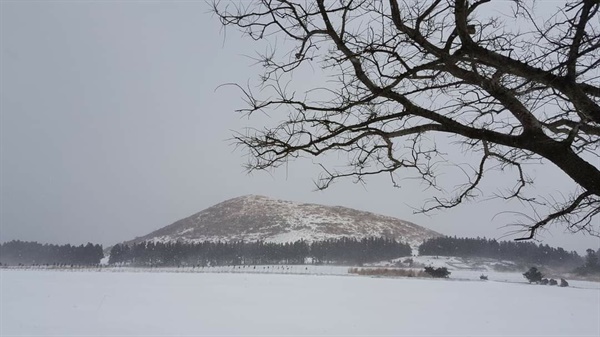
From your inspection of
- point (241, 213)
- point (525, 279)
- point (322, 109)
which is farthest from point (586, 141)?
point (241, 213)

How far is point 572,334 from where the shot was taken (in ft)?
43.7

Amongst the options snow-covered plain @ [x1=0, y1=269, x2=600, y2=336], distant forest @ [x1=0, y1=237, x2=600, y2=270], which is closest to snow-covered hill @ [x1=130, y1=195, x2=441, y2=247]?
Result: distant forest @ [x1=0, y1=237, x2=600, y2=270]

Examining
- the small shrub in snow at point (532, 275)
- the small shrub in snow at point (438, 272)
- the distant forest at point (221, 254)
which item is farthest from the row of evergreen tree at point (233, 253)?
the small shrub in snow at point (532, 275)

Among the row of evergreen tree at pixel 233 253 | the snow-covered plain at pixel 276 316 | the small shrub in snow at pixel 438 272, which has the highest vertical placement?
the row of evergreen tree at pixel 233 253

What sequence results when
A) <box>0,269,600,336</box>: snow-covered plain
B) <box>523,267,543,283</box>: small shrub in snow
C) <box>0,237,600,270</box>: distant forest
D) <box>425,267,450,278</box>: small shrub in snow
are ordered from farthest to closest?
<box>0,237,600,270</box>: distant forest → <box>425,267,450,278</box>: small shrub in snow → <box>523,267,543,283</box>: small shrub in snow → <box>0,269,600,336</box>: snow-covered plain

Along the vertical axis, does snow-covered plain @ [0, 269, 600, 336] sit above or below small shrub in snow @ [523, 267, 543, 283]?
below

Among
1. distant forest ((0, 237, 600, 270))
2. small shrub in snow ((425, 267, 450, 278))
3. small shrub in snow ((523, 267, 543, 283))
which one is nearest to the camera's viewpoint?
small shrub in snow ((523, 267, 543, 283))

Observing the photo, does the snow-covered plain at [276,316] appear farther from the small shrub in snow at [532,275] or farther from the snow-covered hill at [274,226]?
the snow-covered hill at [274,226]

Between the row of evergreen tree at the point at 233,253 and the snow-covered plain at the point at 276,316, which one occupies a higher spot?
the row of evergreen tree at the point at 233,253

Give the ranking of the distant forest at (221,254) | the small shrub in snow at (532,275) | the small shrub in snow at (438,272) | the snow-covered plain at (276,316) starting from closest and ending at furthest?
the snow-covered plain at (276,316)
the small shrub in snow at (532,275)
the small shrub in snow at (438,272)
the distant forest at (221,254)

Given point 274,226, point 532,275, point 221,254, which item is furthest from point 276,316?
point 274,226

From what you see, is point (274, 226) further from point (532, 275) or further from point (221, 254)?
point (532, 275)

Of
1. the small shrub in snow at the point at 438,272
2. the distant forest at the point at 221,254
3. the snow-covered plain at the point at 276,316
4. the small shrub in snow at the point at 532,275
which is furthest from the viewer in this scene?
the distant forest at the point at 221,254

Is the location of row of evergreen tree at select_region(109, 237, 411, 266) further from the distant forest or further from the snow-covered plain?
the snow-covered plain
